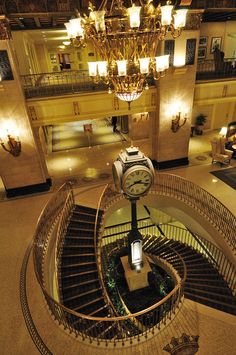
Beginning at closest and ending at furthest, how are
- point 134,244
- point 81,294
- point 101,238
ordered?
point 81,294
point 134,244
point 101,238

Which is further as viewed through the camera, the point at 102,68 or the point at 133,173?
the point at 133,173

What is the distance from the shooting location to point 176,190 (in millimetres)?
8906

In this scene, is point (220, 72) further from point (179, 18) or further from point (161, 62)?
point (161, 62)

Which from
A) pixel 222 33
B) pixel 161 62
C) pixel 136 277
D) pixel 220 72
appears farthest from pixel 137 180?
pixel 222 33

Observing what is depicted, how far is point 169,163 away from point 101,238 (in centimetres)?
534

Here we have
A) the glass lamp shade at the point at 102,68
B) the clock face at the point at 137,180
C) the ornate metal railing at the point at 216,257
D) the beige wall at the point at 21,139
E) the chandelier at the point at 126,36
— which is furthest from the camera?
the beige wall at the point at 21,139

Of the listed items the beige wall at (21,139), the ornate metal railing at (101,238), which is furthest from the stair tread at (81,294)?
the beige wall at (21,139)

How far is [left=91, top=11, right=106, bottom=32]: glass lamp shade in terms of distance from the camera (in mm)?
3730

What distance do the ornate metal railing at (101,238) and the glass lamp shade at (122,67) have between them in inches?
160

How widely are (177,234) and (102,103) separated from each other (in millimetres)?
6264

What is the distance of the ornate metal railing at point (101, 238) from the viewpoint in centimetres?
454

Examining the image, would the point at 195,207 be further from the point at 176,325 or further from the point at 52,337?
the point at 52,337

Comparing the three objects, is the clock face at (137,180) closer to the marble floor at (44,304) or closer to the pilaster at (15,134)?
the marble floor at (44,304)

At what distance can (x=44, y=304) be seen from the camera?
519 cm
